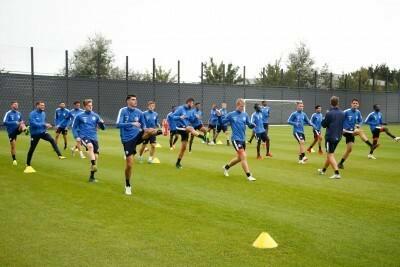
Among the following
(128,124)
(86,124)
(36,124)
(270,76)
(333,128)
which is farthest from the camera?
(270,76)

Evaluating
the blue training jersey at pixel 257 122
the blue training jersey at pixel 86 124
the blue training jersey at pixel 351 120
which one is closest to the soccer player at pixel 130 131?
the blue training jersey at pixel 86 124

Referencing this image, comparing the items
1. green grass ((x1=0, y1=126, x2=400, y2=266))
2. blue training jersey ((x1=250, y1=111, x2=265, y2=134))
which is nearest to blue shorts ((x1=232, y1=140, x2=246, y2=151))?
green grass ((x1=0, y1=126, x2=400, y2=266))

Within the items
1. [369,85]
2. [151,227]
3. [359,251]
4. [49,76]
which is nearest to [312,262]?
[359,251]

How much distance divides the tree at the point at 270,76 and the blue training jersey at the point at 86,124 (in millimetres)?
42712

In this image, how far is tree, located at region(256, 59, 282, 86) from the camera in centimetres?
5547

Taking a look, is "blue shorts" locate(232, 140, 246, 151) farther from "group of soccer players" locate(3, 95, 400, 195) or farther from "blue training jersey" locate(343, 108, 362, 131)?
"blue training jersey" locate(343, 108, 362, 131)

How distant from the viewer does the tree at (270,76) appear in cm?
5547

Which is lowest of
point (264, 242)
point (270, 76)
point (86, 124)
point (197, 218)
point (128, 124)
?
point (197, 218)

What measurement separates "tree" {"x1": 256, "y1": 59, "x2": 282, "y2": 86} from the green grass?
40869mm

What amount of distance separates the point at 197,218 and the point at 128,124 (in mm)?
3490

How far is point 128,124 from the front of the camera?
1123 cm

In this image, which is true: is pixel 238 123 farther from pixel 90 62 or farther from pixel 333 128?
pixel 90 62

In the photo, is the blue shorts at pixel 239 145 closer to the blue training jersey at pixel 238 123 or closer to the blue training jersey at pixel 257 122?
the blue training jersey at pixel 238 123

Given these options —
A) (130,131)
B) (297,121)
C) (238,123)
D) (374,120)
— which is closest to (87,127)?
(130,131)
